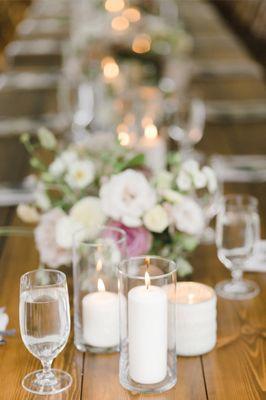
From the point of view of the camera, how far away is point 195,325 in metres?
1.37

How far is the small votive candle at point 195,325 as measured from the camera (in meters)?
1.36

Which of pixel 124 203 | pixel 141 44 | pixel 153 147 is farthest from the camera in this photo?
pixel 141 44

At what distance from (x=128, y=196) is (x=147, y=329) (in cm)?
41

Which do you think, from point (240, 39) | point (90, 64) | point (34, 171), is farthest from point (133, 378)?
point (240, 39)

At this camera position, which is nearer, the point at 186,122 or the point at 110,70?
the point at 186,122

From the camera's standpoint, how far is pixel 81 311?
142 centimetres

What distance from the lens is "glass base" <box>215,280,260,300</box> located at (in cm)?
163

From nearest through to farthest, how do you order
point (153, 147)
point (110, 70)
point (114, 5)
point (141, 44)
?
point (153, 147), point (110, 70), point (141, 44), point (114, 5)

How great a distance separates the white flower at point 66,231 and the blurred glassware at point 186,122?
1.00 meters

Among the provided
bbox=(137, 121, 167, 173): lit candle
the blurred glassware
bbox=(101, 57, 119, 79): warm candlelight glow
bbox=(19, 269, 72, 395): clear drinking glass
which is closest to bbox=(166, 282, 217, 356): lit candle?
bbox=(19, 269, 72, 395): clear drinking glass

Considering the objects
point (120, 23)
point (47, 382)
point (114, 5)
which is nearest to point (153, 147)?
point (47, 382)

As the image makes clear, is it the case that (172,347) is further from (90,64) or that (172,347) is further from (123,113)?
(90,64)

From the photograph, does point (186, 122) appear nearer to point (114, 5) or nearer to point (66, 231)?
point (66, 231)

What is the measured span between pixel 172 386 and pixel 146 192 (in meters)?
0.44
